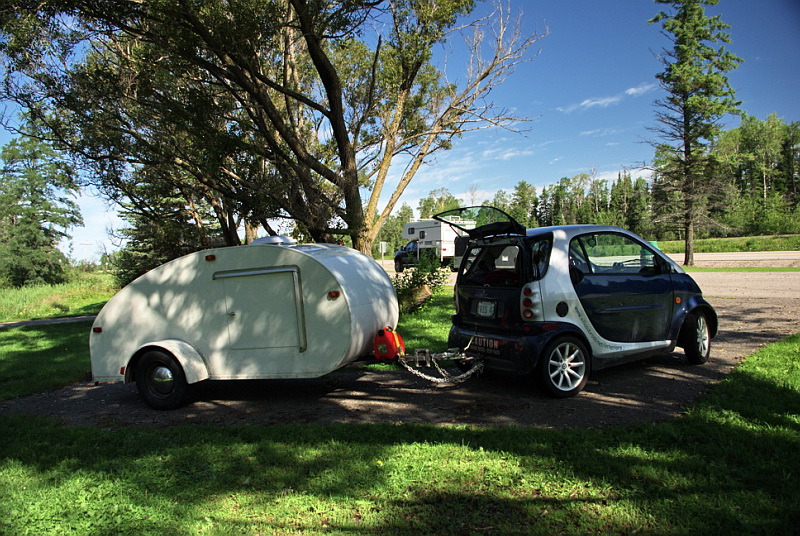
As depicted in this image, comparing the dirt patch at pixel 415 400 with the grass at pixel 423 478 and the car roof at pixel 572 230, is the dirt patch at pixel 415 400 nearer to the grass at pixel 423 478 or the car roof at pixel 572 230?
the grass at pixel 423 478

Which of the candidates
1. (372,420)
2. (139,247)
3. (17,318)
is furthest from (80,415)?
(17,318)

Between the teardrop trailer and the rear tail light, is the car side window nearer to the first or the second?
the teardrop trailer

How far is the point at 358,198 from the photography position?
1241cm

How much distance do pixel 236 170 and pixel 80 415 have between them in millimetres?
8721

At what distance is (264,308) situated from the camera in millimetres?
5520

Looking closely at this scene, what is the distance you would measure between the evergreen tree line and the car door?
75.5ft

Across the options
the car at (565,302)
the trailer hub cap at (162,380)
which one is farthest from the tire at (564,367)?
the trailer hub cap at (162,380)

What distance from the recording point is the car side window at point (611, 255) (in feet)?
18.2

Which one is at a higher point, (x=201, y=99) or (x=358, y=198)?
(x=201, y=99)

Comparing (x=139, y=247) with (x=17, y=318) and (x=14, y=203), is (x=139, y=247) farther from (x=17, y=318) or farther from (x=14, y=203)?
(x=14, y=203)

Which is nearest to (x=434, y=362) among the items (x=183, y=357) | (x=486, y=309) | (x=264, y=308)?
(x=486, y=309)

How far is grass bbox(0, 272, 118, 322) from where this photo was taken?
20.5 m

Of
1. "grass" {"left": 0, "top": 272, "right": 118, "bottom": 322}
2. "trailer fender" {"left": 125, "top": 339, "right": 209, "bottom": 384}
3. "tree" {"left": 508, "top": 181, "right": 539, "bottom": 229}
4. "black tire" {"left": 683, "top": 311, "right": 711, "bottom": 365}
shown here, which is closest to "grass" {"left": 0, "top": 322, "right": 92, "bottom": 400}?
"trailer fender" {"left": 125, "top": 339, "right": 209, "bottom": 384}

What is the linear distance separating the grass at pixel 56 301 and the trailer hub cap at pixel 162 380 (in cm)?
1666
